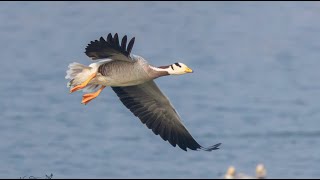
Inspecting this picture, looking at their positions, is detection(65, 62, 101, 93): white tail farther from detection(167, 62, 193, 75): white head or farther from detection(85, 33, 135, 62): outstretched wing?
detection(167, 62, 193, 75): white head

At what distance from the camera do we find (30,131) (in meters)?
19.6

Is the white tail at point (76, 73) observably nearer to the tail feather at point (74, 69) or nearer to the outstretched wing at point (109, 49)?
the tail feather at point (74, 69)

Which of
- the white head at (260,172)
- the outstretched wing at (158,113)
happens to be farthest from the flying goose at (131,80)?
the white head at (260,172)

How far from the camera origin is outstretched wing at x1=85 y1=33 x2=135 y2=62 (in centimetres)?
1191

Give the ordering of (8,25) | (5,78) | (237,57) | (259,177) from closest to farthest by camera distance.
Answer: (259,177)
(5,78)
(237,57)
(8,25)

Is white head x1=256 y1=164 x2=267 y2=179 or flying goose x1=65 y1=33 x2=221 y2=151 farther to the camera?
flying goose x1=65 y1=33 x2=221 y2=151

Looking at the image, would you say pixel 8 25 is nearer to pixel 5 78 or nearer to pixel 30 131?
pixel 5 78

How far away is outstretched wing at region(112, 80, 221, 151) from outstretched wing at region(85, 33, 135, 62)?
1562mm

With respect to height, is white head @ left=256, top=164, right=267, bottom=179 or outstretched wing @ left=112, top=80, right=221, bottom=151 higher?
outstretched wing @ left=112, top=80, right=221, bottom=151

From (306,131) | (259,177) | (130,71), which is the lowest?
(259,177)

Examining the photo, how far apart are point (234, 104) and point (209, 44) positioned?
4.87 meters

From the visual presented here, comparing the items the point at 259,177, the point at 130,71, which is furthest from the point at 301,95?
the point at 259,177

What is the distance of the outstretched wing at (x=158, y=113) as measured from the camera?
1371 centimetres

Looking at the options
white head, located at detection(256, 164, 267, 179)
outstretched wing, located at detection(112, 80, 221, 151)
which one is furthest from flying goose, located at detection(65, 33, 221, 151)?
white head, located at detection(256, 164, 267, 179)
